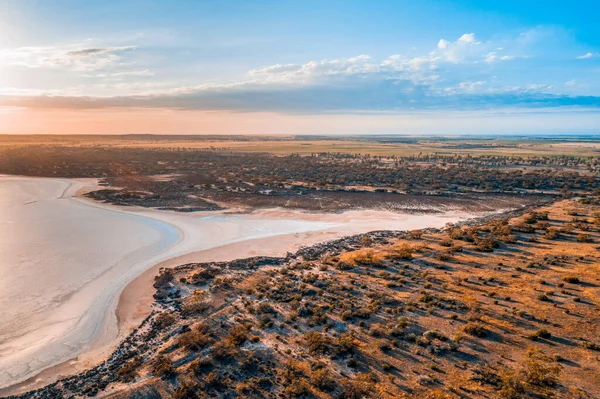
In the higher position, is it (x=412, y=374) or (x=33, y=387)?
(x=412, y=374)

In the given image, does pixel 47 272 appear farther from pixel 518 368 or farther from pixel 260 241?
pixel 518 368

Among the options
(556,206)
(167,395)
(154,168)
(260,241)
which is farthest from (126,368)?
(154,168)

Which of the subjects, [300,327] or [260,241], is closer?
[300,327]

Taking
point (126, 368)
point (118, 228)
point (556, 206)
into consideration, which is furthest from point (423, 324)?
point (556, 206)

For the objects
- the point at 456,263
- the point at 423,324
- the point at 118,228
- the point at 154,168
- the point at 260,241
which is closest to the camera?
the point at 423,324

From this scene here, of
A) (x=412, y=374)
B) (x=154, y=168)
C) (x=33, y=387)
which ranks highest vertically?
(x=154, y=168)

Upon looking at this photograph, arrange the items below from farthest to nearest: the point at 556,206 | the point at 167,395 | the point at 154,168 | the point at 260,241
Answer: the point at 154,168, the point at 556,206, the point at 260,241, the point at 167,395

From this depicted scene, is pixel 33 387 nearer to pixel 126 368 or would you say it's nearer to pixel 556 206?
pixel 126 368
